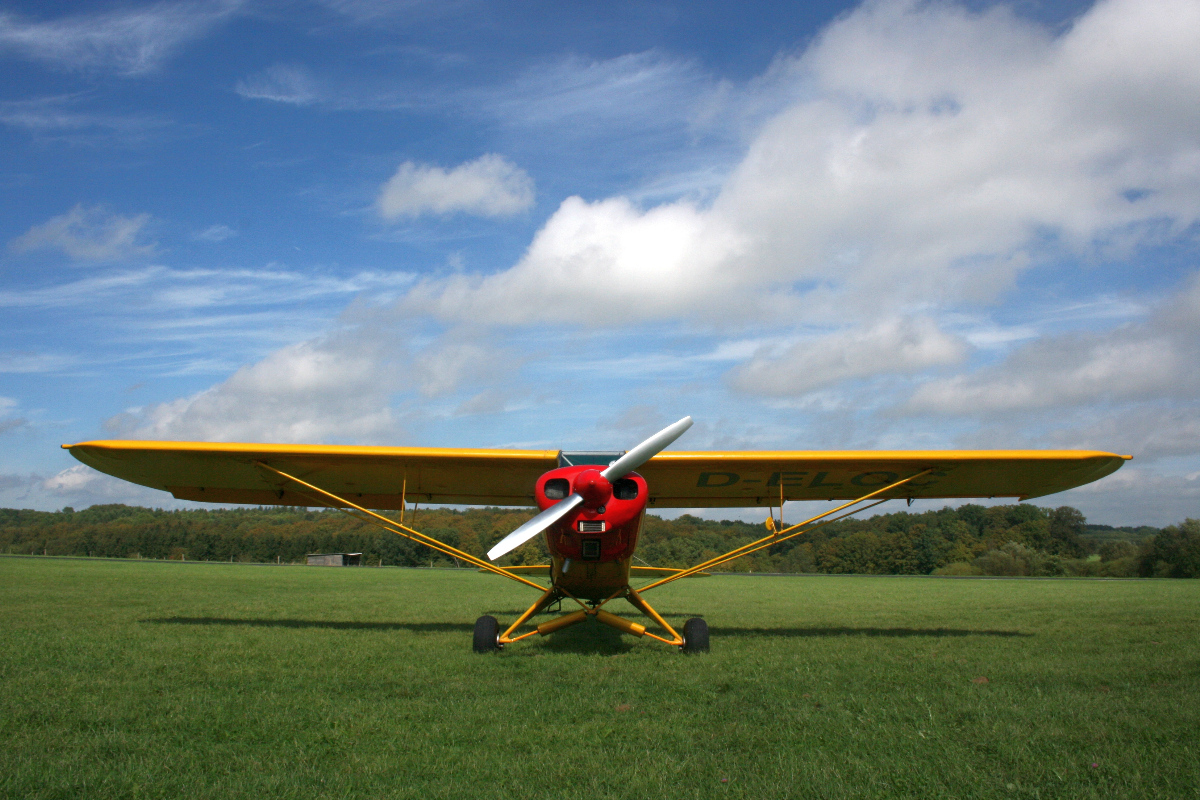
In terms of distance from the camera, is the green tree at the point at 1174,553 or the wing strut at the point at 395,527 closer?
the wing strut at the point at 395,527

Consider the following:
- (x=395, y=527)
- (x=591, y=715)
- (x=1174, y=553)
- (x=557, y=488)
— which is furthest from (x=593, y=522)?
(x=1174, y=553)

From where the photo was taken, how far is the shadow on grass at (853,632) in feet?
32.6

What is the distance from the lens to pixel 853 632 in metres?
10.2

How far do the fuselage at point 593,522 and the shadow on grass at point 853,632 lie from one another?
3173 millimetres

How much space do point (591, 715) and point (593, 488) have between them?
238 centimetres

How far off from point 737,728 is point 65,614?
11.9 m

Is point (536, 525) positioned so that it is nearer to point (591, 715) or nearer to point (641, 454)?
point (641, 454)

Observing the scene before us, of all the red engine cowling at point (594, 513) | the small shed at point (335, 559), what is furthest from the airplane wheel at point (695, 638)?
the small shed at point (335, 559)

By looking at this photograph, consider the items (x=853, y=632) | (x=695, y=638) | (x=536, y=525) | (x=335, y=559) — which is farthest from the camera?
(x=335, y=559)

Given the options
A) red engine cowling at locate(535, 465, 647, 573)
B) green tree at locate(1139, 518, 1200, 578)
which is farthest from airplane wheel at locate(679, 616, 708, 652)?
green tree at locate(1139, 518, 1200, 578)

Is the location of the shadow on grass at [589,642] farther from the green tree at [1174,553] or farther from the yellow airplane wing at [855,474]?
the green tree at [1174,553]

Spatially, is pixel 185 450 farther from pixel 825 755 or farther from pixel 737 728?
pixel 825 755

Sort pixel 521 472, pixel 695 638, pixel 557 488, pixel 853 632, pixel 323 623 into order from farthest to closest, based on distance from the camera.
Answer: pixel 323 623, pixel 853 632, pixel 521 472, pixel 695 638, pixel 557 488

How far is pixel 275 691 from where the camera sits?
18.7ft
